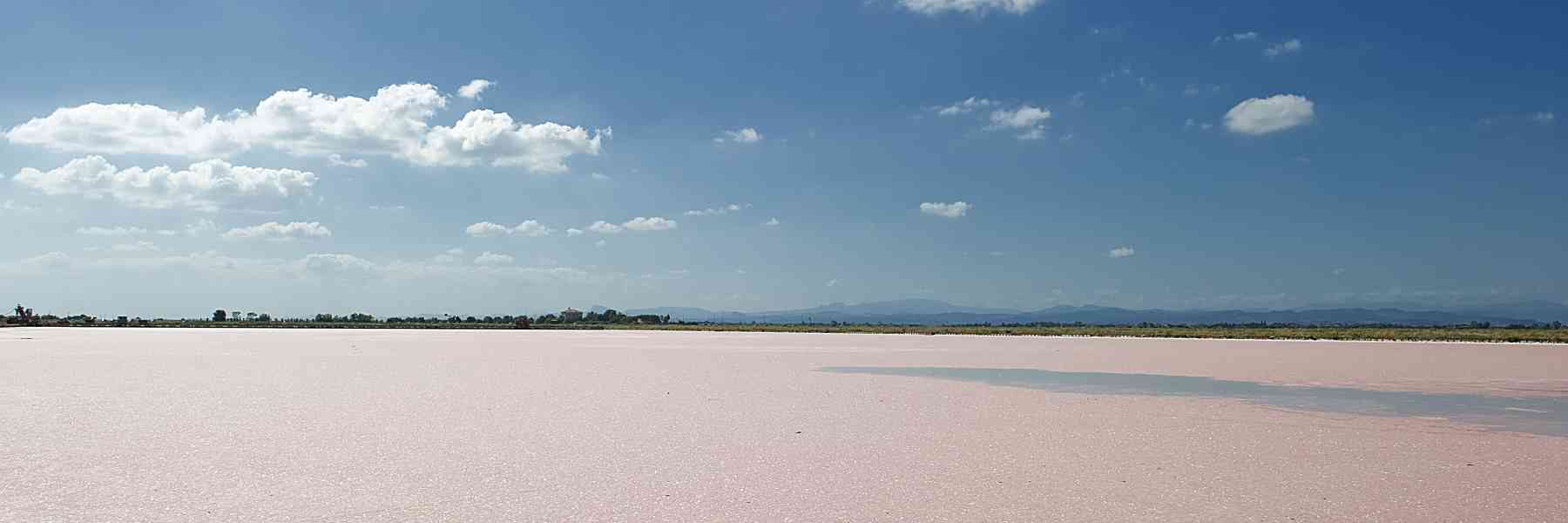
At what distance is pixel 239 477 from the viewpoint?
885cm

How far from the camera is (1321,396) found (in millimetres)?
17250

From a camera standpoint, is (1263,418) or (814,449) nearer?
(814,449)

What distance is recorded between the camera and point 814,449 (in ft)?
35.1

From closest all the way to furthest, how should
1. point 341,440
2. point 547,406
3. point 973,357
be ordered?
point 341,440 < point 547,406 < point 973,357

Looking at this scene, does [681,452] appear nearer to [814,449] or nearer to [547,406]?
[814,449]

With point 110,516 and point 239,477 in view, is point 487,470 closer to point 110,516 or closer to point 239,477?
point 239,477

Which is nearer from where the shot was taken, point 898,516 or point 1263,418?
point 898,516

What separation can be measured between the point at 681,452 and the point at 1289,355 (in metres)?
27.9

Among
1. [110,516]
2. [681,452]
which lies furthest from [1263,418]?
[110,516]

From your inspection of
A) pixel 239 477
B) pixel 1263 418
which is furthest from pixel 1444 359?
pixel 239 477

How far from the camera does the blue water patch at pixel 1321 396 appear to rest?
1409 centimetres

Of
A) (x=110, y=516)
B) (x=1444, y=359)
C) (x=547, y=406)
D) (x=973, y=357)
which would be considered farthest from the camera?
(x=973, y=357)

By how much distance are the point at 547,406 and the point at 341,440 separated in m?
3.99

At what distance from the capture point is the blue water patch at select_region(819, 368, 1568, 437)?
14086 mm
